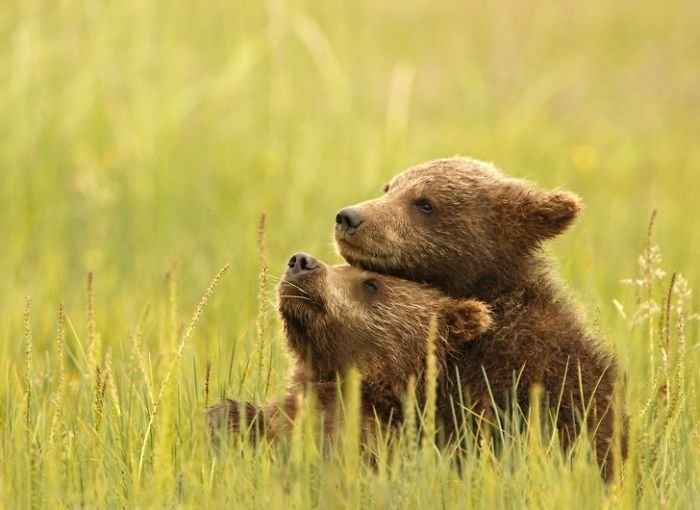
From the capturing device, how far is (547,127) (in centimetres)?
1128

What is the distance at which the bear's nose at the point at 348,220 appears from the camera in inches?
204

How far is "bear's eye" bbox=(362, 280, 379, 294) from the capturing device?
492 cm

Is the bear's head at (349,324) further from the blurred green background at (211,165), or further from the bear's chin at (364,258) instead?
the blurred green background at (211,165)

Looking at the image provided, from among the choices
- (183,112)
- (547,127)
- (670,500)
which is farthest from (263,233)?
(547,127)

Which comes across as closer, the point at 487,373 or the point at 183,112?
the point at 487,373

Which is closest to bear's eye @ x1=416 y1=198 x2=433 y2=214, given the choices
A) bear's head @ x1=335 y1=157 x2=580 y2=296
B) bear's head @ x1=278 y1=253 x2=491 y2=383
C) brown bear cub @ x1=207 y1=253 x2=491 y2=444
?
bear's head @ x1=335 y1=157 x2=580 y2=296

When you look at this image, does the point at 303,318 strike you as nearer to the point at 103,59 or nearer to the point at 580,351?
the point at 580,351

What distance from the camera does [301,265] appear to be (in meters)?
4.73

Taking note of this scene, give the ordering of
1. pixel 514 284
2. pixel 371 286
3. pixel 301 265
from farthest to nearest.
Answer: pixel 514 284, pixel 371 286, pixel 301 265

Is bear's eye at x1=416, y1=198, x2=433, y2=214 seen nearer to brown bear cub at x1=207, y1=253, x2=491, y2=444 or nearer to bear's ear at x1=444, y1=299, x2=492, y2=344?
brown bear cub at x1=207, y1=253, x2=491, y2=444

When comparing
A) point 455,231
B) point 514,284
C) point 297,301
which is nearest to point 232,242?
point 455,231

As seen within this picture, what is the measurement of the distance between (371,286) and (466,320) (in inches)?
21.0

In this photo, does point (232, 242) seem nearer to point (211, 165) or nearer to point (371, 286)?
point (211, 165)

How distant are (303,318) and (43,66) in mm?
5027
